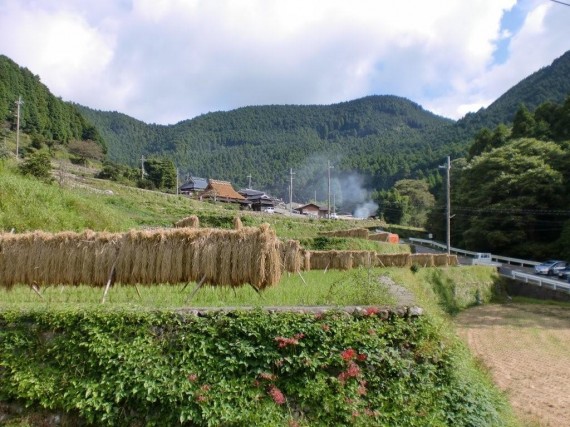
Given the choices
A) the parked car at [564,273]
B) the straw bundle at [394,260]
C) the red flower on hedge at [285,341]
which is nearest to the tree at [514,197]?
the parked car at [564,273]

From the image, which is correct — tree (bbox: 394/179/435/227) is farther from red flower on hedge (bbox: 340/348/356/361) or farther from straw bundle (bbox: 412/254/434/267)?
red flower on hedge (bbox: 340/348/356/361)

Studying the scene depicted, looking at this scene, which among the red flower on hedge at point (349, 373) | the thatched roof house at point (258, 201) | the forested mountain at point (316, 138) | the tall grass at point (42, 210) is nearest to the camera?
the red flower on hedge at point (349, 373)

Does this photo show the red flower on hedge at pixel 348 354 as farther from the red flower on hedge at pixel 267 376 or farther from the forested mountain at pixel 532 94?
the forested mountain at pixel 532 94

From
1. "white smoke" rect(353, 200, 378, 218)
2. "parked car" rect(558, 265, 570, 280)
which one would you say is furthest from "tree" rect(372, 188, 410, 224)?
"parked car" rect(558, 265, 570, 280)

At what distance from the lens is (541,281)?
31.5m

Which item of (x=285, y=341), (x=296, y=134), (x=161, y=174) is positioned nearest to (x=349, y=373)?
(x=285, y=341)

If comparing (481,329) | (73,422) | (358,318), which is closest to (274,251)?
(358,318)

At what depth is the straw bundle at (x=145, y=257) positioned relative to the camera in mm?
9016

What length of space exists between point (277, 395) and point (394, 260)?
23.2 meters

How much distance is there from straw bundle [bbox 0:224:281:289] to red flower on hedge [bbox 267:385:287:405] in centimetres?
267

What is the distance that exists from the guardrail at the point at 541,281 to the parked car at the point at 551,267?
2.56 metres

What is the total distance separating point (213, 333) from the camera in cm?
686

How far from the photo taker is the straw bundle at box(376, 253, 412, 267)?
93.5ft

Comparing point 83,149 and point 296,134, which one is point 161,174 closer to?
point 83,149
